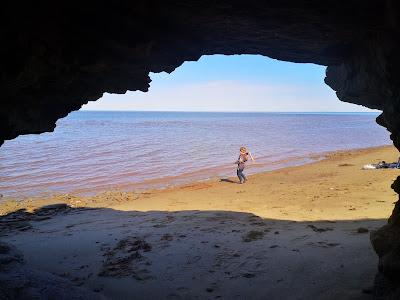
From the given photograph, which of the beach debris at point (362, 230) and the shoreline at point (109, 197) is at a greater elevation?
the beach debris at point (362, 230)

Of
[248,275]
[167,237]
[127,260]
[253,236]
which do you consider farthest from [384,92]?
[167,237]

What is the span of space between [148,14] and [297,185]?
1389 centimetres

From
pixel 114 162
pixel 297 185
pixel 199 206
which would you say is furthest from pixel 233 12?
pixel 114 162

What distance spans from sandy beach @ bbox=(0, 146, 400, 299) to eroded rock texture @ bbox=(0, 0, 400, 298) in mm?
1740

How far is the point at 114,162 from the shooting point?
2820 cm

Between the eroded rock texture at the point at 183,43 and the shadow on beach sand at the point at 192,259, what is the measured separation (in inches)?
65.2

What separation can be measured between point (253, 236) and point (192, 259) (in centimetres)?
198

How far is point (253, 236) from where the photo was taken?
9.48 metres

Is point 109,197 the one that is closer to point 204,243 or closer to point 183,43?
point 204,243

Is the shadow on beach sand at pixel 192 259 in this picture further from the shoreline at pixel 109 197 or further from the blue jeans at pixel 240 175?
the blue jeans at pixel 240 175

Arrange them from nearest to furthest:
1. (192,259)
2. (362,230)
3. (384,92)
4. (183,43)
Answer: (384,92)
(183,43)
(192,259)
(362,230)

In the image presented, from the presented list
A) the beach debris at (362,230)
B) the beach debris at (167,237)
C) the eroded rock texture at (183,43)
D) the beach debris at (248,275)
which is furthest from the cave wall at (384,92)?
the beach debris at (167,237)

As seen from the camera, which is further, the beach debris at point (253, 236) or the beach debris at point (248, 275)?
the beach debris at point (253, 236)

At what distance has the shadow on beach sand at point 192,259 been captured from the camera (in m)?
6.26
